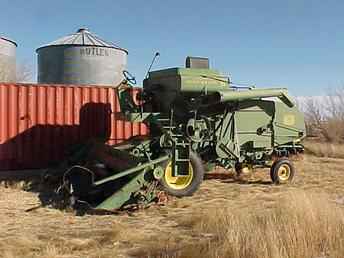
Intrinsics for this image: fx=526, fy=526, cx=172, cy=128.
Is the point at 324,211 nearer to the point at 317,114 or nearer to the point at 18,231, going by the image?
the point at 18,231

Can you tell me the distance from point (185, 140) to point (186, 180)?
82 cm

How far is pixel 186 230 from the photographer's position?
25.1 ft

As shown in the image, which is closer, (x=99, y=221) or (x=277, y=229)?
(x=277, y=229)

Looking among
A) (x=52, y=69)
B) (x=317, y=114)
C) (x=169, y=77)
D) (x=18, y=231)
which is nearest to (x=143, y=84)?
(x=169, y=77)

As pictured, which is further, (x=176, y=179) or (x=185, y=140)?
(x=185, y=140)

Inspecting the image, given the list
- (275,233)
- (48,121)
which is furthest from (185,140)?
(275,233)

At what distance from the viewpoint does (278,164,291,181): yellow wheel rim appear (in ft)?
41.4

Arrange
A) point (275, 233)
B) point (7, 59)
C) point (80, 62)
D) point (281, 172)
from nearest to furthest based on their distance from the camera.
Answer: point (275, 233)
point (281, 172)
point (80, 62)
point (7, 59)

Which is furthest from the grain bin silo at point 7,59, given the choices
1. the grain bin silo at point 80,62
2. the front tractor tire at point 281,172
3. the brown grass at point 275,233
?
the brown grass at point 275,233

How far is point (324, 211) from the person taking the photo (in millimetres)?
7301

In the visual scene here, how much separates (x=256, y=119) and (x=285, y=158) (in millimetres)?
1244

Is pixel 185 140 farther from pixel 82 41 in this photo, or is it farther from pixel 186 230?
pixel 82 41

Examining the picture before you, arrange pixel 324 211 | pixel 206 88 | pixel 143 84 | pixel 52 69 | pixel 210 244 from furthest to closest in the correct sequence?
pixel 52 69 → pixel 143 84 → pixel 206 88 → pixel 324 211 → pixel 210 244

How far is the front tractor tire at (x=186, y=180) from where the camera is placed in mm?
10156
